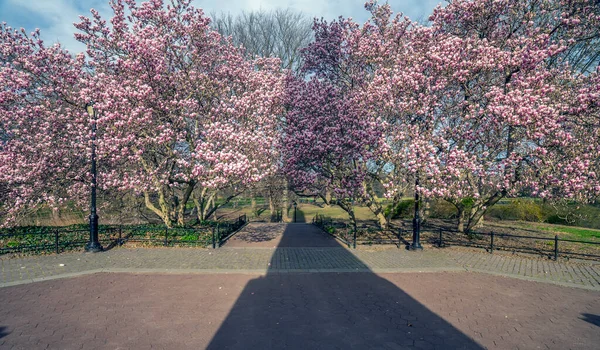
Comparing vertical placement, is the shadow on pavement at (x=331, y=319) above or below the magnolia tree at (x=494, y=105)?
below

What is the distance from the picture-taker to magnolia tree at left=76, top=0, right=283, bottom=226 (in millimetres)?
11820

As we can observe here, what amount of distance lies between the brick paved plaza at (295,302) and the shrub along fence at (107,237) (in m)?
0.79

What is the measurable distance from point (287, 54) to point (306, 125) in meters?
18.8

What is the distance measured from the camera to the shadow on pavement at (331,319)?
5184mm

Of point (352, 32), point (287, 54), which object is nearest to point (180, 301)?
point (352, 32)

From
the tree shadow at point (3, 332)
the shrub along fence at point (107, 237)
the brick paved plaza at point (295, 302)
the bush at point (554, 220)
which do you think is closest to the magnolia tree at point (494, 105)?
the brick paved plaza at point (295, 302)

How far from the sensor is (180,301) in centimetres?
701

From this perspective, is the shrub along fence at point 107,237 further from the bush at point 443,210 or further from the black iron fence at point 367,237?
the bush at point 443,210

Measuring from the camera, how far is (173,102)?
12.7m

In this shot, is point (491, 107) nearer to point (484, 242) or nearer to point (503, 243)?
point (484, 242)

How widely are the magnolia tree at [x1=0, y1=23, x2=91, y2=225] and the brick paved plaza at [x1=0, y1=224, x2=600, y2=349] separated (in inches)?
141

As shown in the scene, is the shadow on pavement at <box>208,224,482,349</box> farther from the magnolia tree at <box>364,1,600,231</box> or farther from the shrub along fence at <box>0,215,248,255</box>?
the shrub along fence at <box>0,215,248,255</box>

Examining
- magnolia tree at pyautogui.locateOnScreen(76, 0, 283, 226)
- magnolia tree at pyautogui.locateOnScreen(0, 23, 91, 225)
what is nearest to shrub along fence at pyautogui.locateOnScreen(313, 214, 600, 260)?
magnolia tree at pyautogui.locateOnScreen(76, 0, 283, 226)

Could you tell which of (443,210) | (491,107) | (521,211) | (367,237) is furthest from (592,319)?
(443,210)
